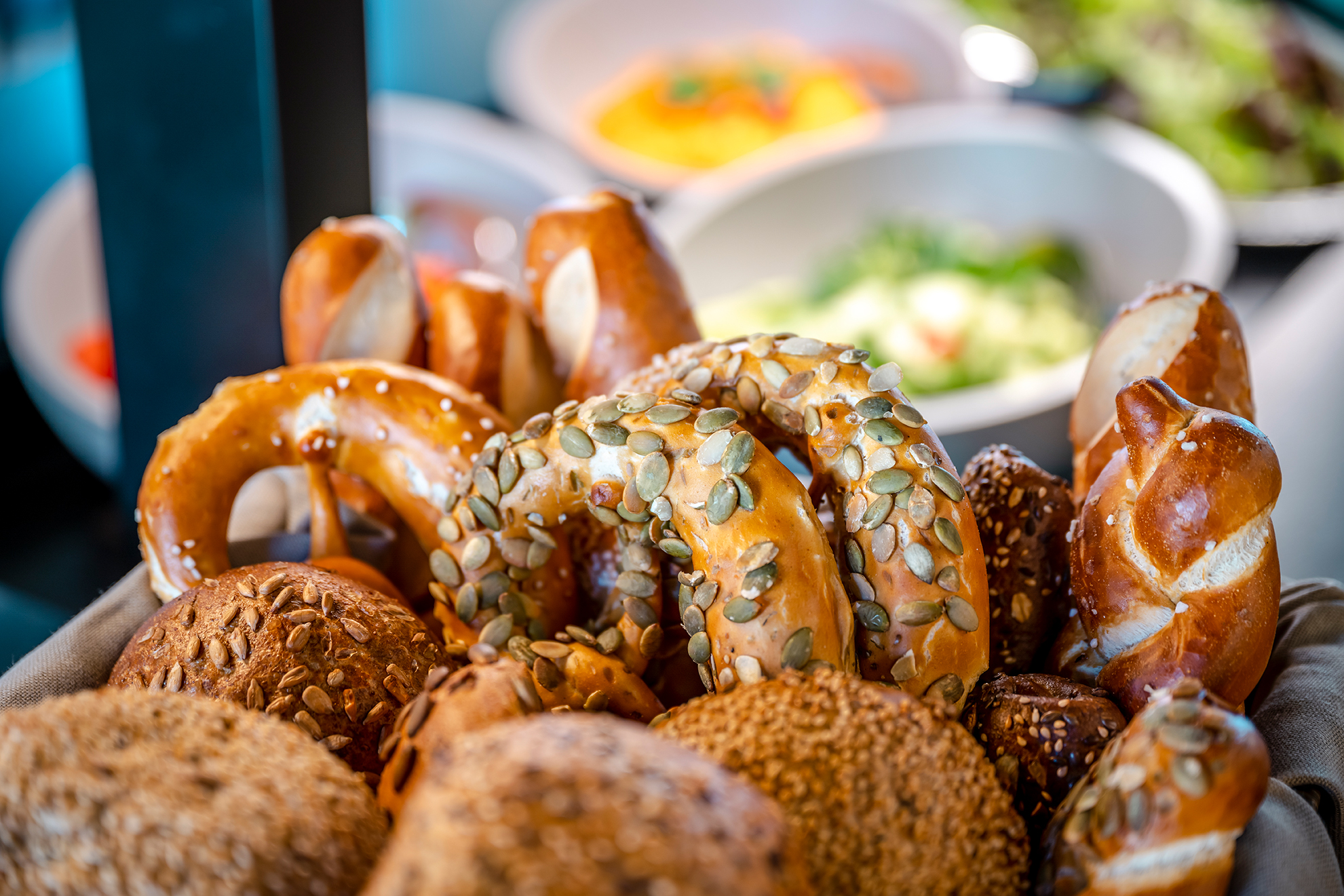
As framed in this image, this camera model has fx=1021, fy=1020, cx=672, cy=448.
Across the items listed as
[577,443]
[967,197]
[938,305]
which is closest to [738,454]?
[577,443]

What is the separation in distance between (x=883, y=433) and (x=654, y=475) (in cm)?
18

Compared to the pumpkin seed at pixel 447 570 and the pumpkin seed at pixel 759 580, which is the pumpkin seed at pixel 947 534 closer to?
the pumpkin seed at pixel 759 580

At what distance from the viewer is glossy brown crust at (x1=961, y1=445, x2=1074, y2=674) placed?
2.83 feet

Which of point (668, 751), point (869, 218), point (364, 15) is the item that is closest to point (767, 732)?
point (668, 751)

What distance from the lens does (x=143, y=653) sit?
782mm

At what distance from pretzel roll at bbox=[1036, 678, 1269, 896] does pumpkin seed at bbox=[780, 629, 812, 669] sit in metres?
0.20

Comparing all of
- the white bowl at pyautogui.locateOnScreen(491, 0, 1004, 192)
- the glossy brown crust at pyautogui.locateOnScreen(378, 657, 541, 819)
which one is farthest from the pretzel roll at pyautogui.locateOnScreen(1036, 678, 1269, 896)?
the white bowl at pyautogui.locateOnScreen(491, 0, 1004, 192)

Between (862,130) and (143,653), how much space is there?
8.29 ft

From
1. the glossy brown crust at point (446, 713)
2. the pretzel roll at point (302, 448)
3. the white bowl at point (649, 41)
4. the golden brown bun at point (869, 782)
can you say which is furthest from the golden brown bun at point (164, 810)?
the white bowl at point (649, 41)

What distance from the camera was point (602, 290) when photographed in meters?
1.08

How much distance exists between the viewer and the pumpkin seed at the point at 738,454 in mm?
751

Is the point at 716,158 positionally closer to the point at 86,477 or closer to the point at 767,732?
the point at 86,477

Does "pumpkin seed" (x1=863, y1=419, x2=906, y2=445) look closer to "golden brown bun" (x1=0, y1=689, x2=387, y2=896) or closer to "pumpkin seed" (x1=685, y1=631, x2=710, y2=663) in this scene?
"pumpkin seed" (x1=685, y1=631, x2=710, y2=663)

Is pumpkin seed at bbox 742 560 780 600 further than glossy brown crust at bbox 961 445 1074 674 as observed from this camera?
No
